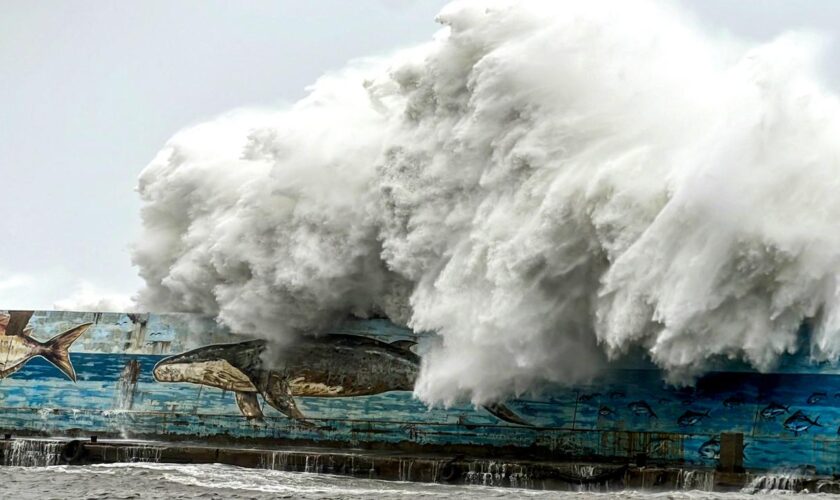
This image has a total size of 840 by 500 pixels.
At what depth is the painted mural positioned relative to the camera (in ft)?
66.6

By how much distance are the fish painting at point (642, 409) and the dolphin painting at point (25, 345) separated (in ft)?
46.6

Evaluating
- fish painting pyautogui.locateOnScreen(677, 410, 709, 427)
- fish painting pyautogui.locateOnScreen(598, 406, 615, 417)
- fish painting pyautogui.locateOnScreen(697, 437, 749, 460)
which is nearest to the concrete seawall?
fish painting pyautogui.locateOnScreen(697, 437, 749, 460)

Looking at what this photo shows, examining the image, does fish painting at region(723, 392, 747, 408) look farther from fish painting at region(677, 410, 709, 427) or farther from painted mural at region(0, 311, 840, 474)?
fish painting at region(677, 410, 709, 427)

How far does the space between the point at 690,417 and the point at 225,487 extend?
8.85m

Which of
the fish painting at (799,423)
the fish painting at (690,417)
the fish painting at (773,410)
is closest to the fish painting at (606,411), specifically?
the fish painting at (690,417)

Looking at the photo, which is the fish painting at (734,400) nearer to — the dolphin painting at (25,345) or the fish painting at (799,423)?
the fish painting at (799,423)

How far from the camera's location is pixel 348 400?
2505 cm

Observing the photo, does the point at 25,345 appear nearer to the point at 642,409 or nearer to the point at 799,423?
the point at 642,409

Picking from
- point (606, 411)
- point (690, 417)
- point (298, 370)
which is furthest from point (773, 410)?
point (298, 370)

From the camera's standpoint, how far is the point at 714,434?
819 inches

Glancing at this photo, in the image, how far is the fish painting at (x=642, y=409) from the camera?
21578 millimetres

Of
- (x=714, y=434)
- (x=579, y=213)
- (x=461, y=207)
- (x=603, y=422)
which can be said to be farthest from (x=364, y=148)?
(x=714, y=434)

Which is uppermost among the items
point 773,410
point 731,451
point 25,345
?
point 25,345

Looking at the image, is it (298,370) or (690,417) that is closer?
(690,417)
